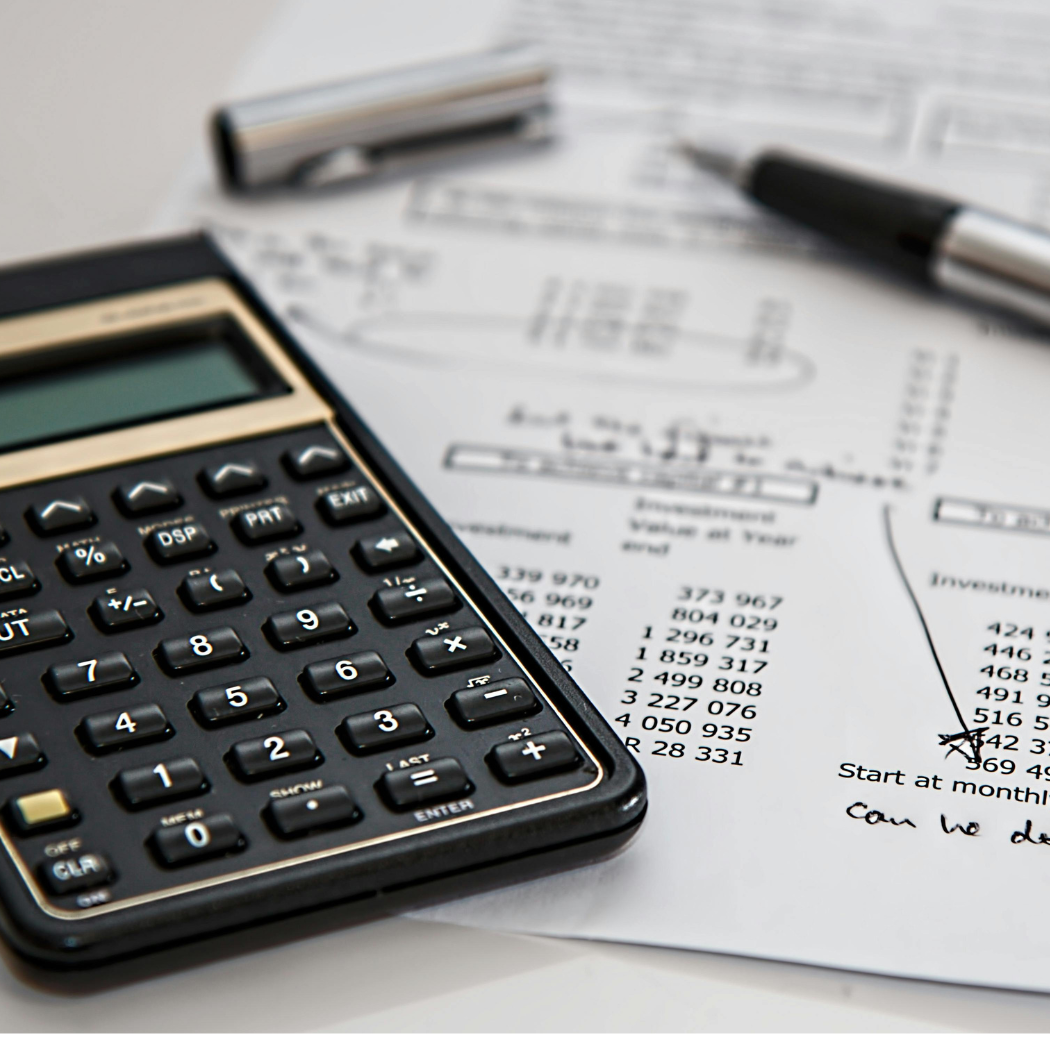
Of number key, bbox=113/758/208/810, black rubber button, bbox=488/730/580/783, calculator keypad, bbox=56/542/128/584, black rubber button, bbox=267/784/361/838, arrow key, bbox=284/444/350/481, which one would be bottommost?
black rubber button, bbox=488/730/580/783

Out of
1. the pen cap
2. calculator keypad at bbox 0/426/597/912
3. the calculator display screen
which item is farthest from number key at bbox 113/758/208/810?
the pen cap

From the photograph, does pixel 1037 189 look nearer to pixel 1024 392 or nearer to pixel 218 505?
pixel 1024 392

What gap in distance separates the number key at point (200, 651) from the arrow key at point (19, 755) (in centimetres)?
3

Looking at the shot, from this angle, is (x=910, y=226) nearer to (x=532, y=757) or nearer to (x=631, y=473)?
(x=631, y=473)

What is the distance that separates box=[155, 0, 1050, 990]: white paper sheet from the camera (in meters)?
0.28

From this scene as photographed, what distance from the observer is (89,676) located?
0.28m

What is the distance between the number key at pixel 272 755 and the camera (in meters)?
Answer: 0.27

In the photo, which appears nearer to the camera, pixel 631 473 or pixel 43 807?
pixel 43 807

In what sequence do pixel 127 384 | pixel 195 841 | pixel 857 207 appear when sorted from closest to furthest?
pixel 195 841 → pixel 127 384 → pixel 857 207

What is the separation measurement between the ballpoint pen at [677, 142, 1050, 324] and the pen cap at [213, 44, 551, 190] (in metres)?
0.07

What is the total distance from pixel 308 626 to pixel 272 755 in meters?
0.04

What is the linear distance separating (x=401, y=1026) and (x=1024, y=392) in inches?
10.4

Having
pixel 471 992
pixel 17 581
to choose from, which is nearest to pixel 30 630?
pixel 17 581

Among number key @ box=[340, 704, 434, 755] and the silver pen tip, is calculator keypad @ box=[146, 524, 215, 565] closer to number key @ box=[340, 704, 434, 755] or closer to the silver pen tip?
number key @ box=[340, 704, 434, 755]
